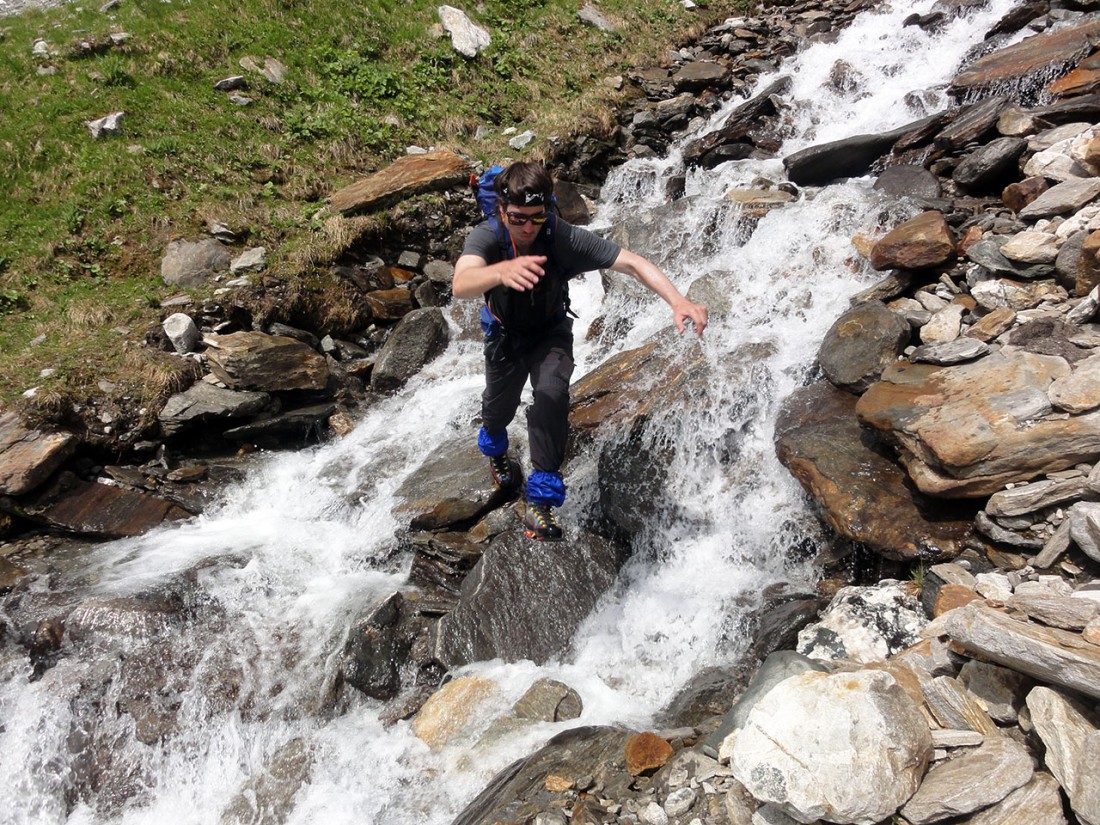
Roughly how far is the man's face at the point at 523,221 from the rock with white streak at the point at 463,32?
46.8 feet

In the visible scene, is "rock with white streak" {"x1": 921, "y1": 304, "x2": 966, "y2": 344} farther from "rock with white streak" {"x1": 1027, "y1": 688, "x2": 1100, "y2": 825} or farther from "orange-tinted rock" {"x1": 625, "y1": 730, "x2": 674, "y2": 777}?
"orange-tinted rock" {"x1": 625, "y1": 730, "x2": 674, "y2": 777}

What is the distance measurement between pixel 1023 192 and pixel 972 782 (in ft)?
25.2

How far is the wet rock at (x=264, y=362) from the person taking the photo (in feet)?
29.3

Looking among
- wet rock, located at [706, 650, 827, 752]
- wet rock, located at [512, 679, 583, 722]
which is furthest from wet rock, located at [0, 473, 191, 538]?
wet rock, located at [706, 650, 827, 752]

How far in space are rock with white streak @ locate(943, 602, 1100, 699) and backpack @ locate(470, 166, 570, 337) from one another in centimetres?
341

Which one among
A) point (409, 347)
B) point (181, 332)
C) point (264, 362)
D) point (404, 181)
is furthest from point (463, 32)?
point (264, 362)

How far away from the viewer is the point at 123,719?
570 centimetres

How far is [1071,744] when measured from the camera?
272 centimetres

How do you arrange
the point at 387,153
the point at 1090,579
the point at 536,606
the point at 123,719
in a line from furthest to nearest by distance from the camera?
the point at 387,153 → the point at 536,606 → the point at 123,719 → the point at 1090,579

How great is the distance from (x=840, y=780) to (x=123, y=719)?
5900 mm

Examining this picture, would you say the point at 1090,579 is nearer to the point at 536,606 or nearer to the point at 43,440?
the point at 536,606

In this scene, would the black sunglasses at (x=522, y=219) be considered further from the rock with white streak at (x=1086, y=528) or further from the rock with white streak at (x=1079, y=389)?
the rock with white streak at (x=1079, y=389)

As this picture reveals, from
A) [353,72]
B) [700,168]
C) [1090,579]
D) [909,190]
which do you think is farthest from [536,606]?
[353,72]

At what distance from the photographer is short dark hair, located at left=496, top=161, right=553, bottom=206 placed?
4.34 metres
